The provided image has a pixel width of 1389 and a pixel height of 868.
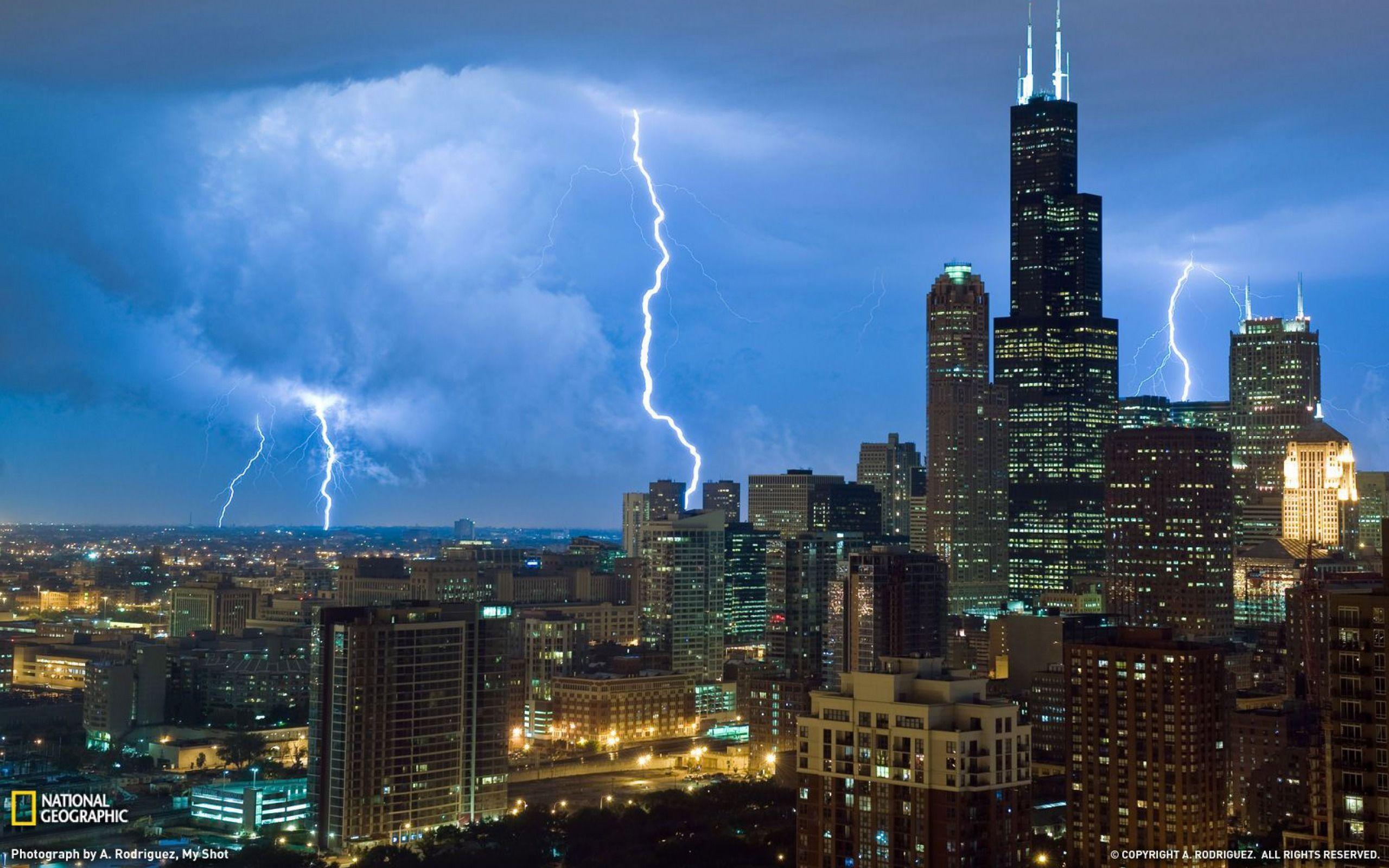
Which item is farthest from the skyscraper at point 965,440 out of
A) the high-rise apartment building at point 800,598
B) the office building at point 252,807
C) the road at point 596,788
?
the office building at point 252,807

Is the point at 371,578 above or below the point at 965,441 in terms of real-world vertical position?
below

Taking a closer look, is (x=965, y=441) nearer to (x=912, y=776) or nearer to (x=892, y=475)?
(x=892, y=475)

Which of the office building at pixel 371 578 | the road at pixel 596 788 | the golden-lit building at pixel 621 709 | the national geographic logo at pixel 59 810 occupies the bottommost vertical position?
the road at pixel 596 788

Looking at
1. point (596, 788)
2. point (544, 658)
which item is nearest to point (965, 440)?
point (544, 658)

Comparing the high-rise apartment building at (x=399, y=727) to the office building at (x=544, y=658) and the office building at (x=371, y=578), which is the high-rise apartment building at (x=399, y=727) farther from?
the office building at (x=371, y=578)

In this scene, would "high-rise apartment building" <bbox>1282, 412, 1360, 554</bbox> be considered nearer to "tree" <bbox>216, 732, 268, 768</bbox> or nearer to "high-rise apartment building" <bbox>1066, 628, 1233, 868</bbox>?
"high-rise apartment building" <bbox>1066, 628, 1233, 868</bbox>
